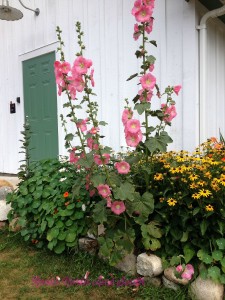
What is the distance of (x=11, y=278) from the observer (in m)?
2.77

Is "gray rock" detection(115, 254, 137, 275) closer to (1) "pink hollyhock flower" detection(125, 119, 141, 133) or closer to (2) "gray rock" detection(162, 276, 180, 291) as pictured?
(2) "gray rock" detection(162, 276, 180, 291)

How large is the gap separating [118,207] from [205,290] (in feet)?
2.56

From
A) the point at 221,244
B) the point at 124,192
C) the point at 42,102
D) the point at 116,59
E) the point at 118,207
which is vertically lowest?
the point at 221,244

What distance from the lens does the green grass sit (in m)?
2.43

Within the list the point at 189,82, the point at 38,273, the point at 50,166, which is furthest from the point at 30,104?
the point at 38,273

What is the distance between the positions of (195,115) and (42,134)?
291 centimetres

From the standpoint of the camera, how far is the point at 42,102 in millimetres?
5699

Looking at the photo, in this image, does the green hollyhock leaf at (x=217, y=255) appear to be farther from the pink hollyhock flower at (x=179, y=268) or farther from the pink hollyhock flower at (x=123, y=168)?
the pink hollyhock flower at (x=123, y=168)

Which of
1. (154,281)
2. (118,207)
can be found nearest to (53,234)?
(118,207)

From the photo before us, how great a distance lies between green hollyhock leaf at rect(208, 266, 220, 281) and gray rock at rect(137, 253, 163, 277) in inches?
14.6

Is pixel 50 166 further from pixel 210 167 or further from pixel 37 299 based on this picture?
pixel 210 167

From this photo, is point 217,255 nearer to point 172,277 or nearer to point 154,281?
point 172,277

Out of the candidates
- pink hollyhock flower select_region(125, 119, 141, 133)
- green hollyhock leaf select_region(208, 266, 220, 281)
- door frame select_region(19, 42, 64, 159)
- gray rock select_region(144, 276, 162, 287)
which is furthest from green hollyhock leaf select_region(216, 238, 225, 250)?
door frame select_region(19, 42, 64, 159)

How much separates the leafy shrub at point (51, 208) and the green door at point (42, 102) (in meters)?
2.08
